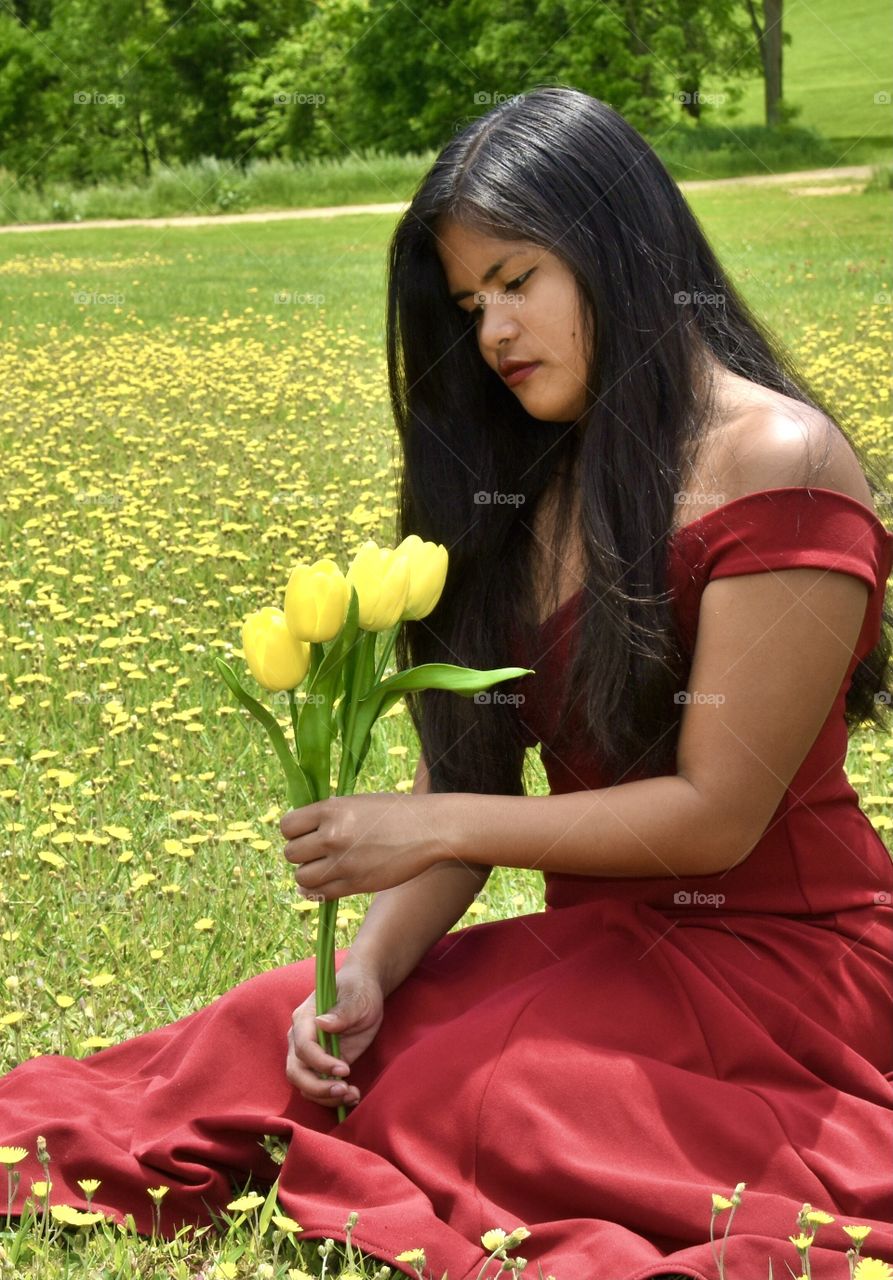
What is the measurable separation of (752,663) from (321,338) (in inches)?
313

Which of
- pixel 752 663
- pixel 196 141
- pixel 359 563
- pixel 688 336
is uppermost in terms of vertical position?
pixel 688 336

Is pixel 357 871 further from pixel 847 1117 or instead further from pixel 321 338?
pixel 321 338

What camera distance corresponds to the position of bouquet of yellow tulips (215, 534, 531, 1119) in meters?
1.77

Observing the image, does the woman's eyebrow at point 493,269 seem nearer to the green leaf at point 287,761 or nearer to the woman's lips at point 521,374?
the woman's lips at point 521,374

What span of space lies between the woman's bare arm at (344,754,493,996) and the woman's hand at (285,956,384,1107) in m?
0.03

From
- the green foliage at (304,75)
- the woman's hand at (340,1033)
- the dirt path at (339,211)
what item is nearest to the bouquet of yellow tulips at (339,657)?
the woman's hand at (340,1033)

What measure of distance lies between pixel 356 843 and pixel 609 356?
0.70 metres

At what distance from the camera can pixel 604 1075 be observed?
1.94 m

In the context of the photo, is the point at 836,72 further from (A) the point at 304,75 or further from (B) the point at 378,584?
(B) the point at 378,584

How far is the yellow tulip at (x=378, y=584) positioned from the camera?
5.96ft

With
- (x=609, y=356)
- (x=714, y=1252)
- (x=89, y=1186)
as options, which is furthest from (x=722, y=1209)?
(x=609, y=356)

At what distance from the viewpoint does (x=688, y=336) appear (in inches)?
85.3

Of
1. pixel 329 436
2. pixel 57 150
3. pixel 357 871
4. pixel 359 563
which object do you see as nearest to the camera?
pixel 359 563

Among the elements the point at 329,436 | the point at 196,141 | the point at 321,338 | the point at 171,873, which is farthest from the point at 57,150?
the point at 171,873
